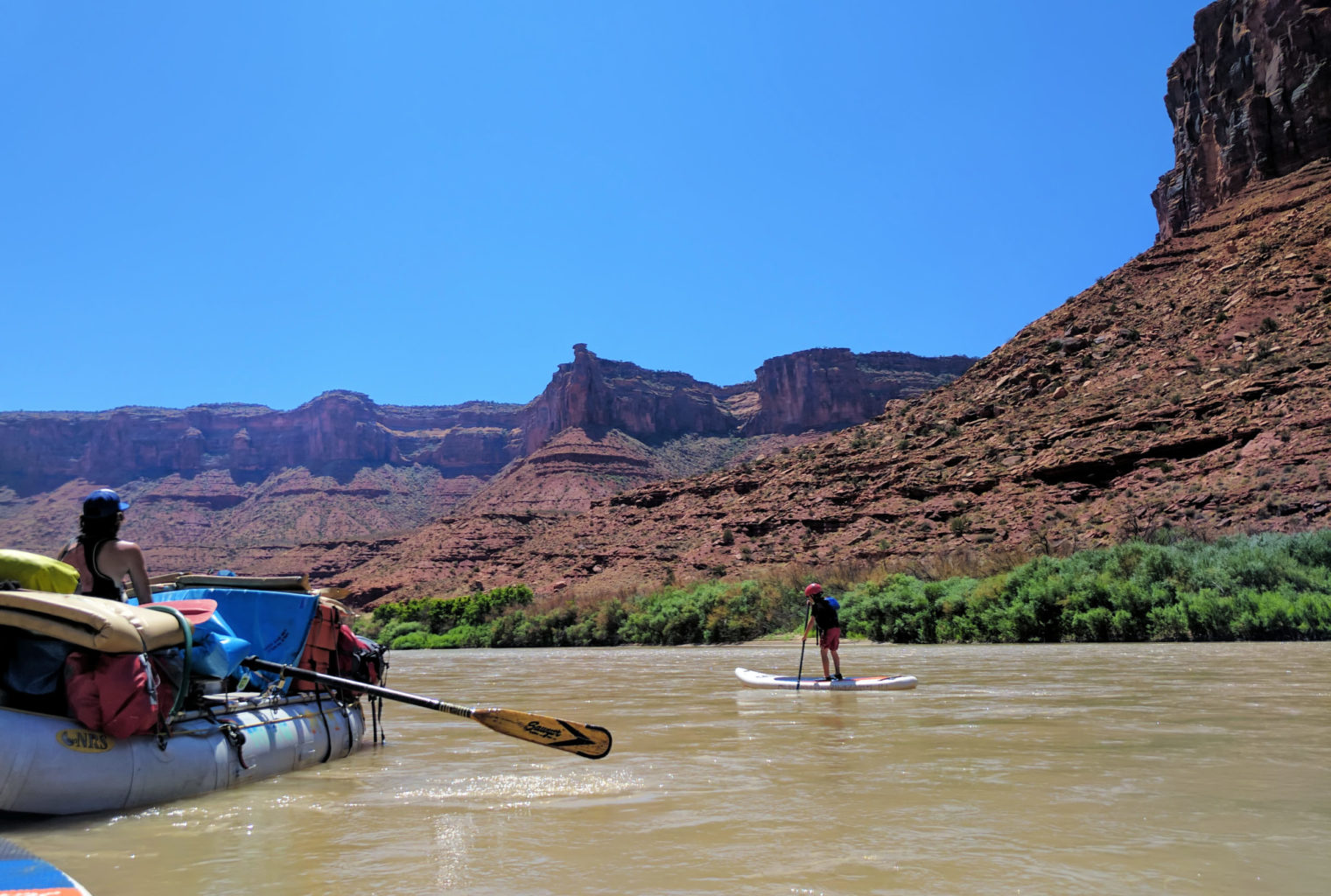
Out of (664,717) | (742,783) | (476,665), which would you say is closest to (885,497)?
(476,665)

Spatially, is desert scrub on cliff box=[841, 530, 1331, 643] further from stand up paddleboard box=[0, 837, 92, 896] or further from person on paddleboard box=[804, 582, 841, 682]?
stand up paddleboard box=[0, 837, 92, 896]

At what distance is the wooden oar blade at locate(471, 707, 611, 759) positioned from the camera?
7699mm

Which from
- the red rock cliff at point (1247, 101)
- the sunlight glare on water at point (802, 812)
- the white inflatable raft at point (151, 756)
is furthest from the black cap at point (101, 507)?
the red rock cliff at point (1247, 101)

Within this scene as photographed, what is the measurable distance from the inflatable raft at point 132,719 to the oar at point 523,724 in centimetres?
33

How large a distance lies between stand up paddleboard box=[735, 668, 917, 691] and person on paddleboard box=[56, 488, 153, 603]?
9.76m

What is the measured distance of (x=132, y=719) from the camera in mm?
6020

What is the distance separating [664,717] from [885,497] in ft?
109

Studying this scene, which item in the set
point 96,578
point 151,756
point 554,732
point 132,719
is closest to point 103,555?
point 96,578

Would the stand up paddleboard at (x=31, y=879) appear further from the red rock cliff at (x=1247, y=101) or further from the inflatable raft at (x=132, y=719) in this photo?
the red rock cliff at (x=1247, y=101)

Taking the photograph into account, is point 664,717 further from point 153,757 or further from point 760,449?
point 760,449

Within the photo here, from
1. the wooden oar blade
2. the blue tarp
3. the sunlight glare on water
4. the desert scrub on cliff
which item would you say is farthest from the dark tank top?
the desert scrub on cliff

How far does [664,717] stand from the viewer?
11.7 meters

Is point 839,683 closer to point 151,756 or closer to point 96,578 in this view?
A: point 151,756

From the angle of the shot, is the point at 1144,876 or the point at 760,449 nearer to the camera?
the point at 1144,876
